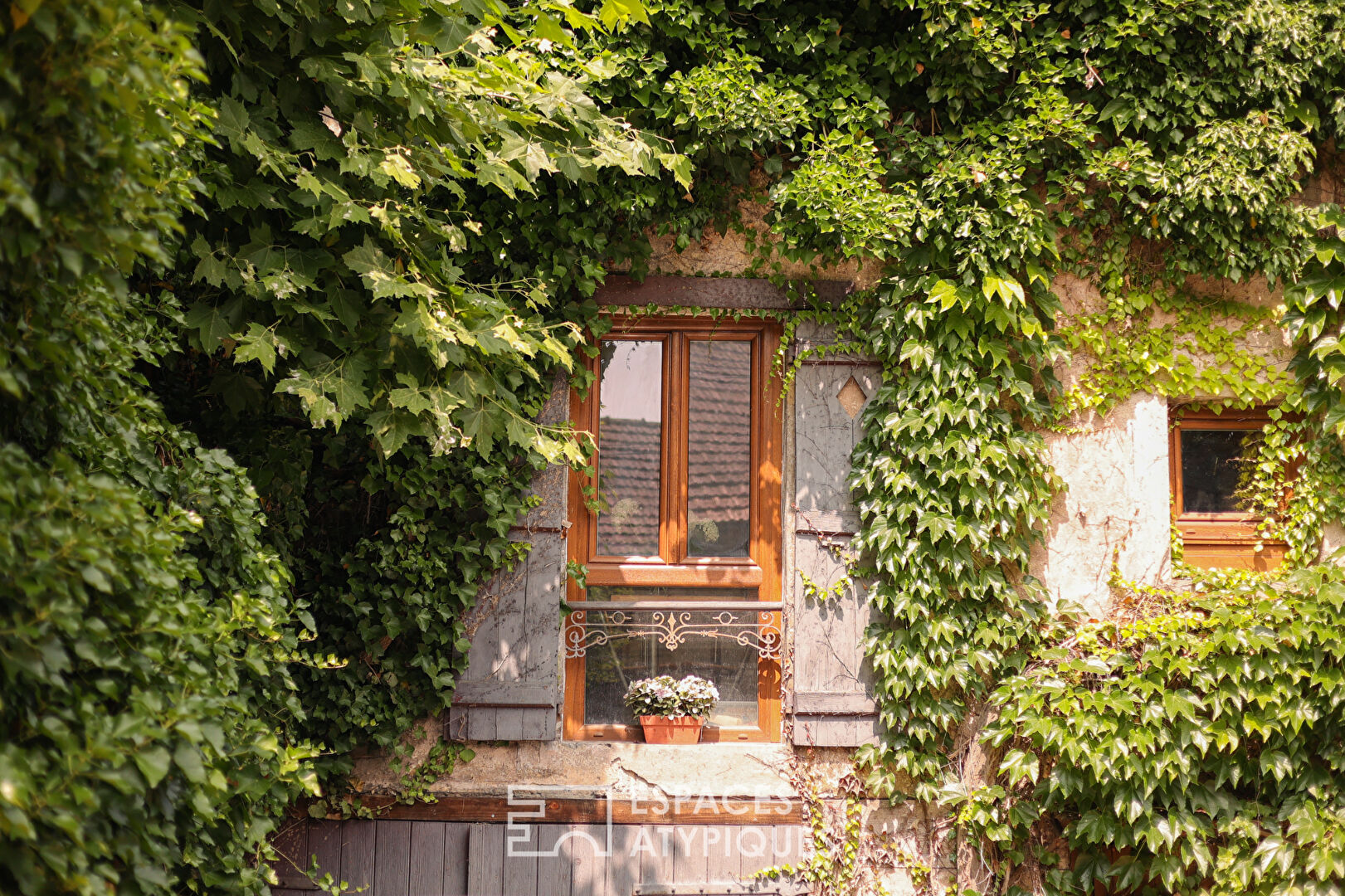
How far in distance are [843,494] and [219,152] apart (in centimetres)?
276

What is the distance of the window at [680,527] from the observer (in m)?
3.97

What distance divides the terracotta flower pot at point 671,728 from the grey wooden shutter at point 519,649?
42cm

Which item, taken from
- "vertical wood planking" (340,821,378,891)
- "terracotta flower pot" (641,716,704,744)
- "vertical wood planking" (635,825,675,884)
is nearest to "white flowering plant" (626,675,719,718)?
"terracotta flower pot" (641,716,704,744)

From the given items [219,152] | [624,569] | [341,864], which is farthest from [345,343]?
[341,864]

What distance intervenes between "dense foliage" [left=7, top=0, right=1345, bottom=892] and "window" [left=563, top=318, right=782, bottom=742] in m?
0.41

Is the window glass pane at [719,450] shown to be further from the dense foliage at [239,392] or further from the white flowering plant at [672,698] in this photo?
the dense foliage at [239,392]

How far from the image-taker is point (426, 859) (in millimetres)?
3703

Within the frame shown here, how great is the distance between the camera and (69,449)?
6.47ft

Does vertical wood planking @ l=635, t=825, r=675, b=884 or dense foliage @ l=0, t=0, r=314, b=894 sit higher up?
dense foliage @ l=0, t=0, r=314, b=894

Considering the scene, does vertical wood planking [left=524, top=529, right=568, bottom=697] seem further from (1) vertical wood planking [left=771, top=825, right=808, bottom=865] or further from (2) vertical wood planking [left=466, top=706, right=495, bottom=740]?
(1) vertical wood planking [left=771, top=825, right=808, bottom=865]

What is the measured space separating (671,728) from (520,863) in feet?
2.77

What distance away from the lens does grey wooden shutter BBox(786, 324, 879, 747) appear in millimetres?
3805

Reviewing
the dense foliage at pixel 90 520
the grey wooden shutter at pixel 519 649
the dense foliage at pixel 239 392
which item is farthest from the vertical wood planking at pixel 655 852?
the dense foliage at pixel 90 520

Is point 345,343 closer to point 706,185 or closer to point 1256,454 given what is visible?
point 706,185
